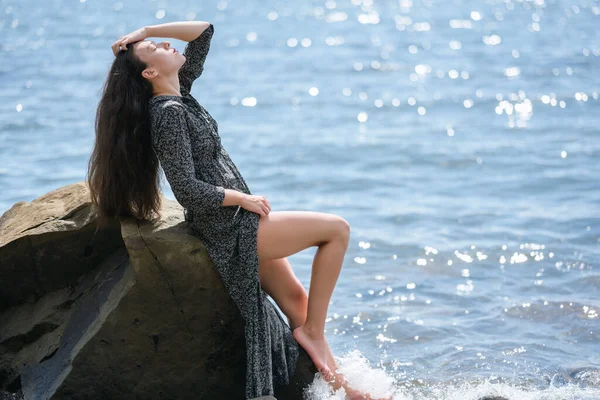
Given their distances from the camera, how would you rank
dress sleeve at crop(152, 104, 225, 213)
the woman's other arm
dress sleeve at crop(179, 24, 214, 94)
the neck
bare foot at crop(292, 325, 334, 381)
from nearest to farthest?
dress sleeve at crop(152, 104, 225, 213), the neck, bare foot at crop(292, 325, 334, 381), the woman's other arm, dress sleeve at crop(179, 24, 214, 94)

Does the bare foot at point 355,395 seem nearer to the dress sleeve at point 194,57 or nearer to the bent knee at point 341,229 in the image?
the bent knee at point 341,229

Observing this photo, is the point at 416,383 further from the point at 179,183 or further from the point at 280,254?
the point at 179,183

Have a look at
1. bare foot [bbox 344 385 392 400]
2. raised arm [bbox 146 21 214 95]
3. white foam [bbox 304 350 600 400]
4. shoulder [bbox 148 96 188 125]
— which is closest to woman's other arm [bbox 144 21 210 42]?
raised arm [bbox 146 21 214 95]

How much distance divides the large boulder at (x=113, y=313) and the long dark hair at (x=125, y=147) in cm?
13

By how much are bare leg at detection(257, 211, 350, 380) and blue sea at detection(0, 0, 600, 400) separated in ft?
0.98

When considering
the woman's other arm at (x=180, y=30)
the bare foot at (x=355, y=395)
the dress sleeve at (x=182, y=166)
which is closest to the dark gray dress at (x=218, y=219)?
the dress sleeve at (x=182, y=166)

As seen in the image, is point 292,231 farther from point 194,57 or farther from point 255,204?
point 194,57

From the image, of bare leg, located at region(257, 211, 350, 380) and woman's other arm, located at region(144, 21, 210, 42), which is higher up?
woman's other arm, located at region(144, 21, 210, 42)

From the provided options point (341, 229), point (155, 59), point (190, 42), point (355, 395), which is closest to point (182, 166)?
point (155, 59)

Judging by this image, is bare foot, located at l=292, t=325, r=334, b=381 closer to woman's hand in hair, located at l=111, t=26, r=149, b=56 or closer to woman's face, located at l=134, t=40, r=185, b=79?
woman's face, located at l=134, t=40, r=185, b=79

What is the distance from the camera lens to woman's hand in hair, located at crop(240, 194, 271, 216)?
191 inches

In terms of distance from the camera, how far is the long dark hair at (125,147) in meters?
4.95

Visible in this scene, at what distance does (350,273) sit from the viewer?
805cm

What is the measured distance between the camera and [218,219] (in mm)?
4855
